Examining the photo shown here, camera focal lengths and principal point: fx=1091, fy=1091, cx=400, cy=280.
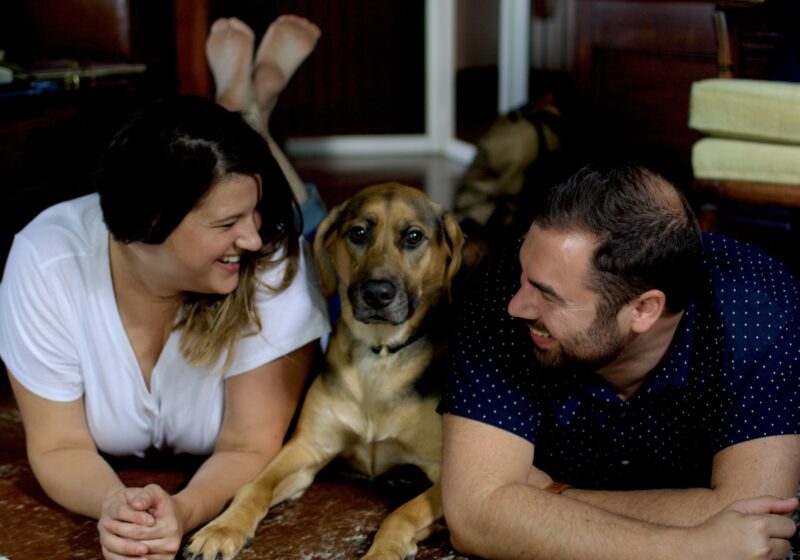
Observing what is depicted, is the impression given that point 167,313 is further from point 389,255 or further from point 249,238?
point 389,255

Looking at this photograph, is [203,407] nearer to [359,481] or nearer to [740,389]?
[359,481]

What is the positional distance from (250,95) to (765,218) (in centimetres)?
186

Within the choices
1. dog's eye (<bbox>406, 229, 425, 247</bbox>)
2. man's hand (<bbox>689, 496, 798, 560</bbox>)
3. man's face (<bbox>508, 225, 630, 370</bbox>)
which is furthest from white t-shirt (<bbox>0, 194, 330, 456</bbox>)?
man's hand (<bbox>689, 496, 798, 560</bbox>)

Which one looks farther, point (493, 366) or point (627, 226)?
point (493, 366)

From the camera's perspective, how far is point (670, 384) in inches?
72.0

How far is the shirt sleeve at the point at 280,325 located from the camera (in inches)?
83.5

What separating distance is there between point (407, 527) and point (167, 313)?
2.06 feet

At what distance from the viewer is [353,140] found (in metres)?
6.18

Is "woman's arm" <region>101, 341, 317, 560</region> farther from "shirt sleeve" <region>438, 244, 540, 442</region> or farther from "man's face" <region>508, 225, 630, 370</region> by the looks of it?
"man's face" <region>508, 225, 630, 370</region>

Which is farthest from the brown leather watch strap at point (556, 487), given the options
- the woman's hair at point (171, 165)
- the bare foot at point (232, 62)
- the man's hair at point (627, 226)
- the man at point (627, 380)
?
the bare foot at point (232, 62)

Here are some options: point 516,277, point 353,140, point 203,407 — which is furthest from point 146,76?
point 353,140

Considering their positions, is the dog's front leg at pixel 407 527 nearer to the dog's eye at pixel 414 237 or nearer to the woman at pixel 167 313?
the woman at pixel 167 313

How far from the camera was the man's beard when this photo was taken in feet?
5.80

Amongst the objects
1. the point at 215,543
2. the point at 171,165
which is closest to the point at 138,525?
the point at 215,543
